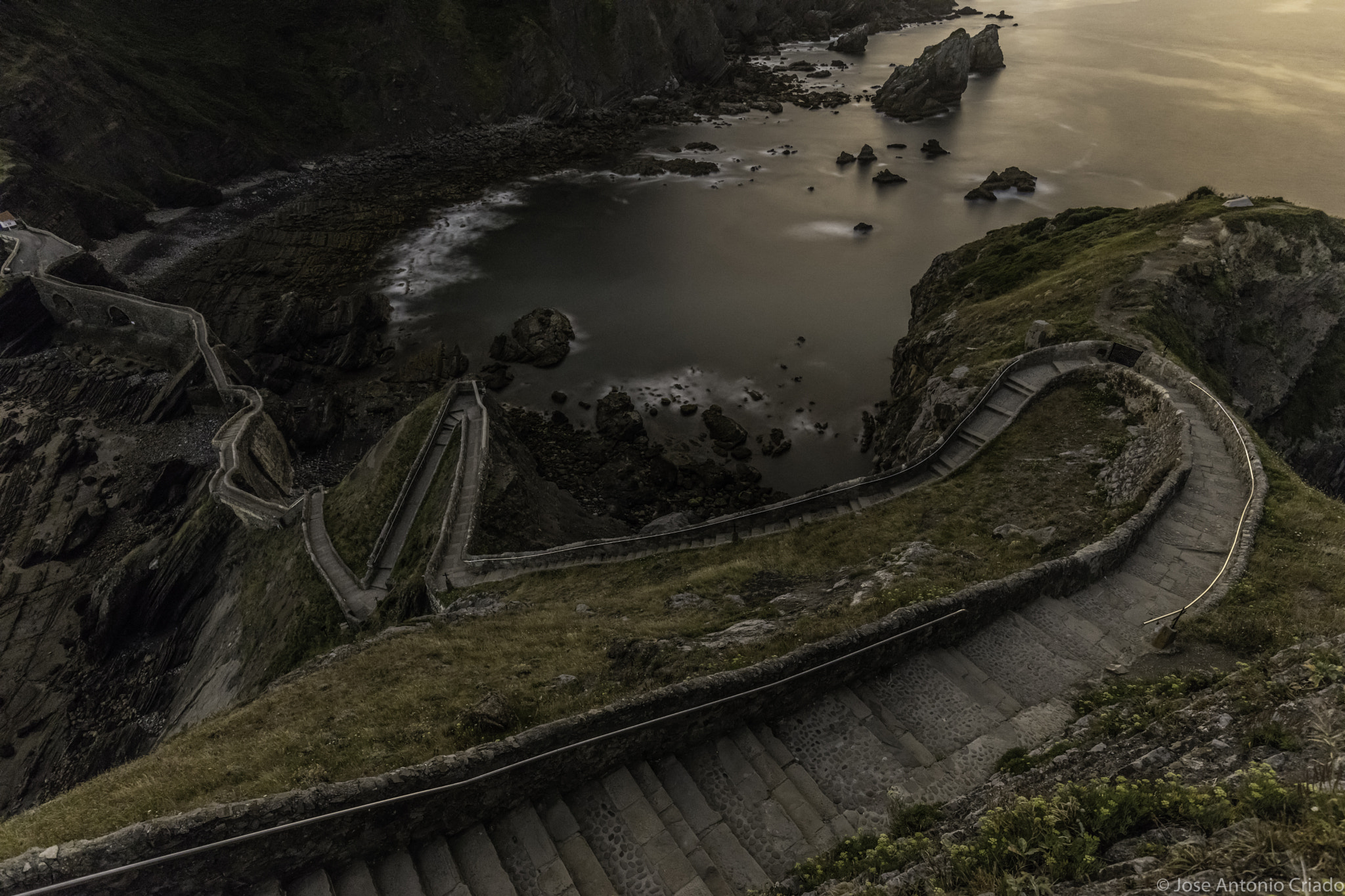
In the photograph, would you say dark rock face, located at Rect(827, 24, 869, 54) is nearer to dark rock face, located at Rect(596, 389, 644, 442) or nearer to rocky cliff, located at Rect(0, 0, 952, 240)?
rocky cliff, located at Rect(0, 0, 952, 240)

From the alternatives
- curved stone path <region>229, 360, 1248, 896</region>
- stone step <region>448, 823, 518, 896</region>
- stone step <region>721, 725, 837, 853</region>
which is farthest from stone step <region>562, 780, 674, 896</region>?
stone step <region>721, 725, 837, 853</region>

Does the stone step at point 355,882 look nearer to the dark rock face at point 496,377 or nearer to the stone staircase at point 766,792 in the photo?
the stone staircase at point 766,792

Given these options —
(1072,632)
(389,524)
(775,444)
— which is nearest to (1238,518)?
(1072,632)

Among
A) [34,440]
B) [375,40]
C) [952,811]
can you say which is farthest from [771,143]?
[952,811]

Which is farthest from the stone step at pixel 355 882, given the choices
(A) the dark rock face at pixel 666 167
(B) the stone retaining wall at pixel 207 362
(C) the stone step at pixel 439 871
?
(A) the dark rock face at pixel 666 167

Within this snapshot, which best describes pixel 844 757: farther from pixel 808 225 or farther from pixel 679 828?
pixel 808 225

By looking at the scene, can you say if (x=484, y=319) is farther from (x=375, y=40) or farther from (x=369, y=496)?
(x=375, y=40)
